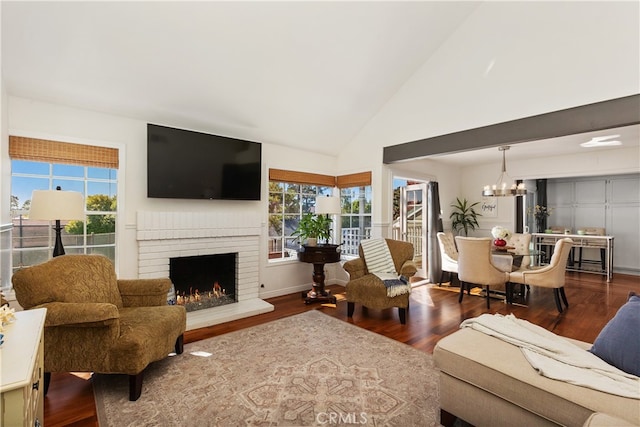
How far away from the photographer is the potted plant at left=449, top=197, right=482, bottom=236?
661cm

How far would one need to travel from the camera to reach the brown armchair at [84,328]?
6.25ft

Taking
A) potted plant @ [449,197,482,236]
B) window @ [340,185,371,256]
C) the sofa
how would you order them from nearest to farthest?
1. the sofa
2. window @ [340,185,371,256]
3. potted plant @ [449,197,482,236]

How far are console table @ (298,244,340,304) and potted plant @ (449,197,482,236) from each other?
3.73 meters

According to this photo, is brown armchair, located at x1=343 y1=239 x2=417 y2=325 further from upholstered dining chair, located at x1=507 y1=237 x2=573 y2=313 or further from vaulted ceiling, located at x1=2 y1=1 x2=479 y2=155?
vaulted ceiling, located at x1=2 y1=1 x2=479 y2=155

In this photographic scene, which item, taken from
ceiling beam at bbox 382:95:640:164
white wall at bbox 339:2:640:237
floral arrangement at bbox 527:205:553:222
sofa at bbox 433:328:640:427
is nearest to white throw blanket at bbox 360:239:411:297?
white wall at bbox 339:2:640:237

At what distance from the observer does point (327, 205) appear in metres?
4.10

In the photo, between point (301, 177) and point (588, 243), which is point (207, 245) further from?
point (588, 243)


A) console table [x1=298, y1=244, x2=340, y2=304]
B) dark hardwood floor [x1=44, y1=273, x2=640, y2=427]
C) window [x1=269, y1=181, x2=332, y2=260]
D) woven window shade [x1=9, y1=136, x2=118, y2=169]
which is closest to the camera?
dark hardwood floor [x1=44, y1=273, x2=640, y2=427]

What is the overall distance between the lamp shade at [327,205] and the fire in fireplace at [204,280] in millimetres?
1336

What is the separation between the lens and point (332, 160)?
522 cm

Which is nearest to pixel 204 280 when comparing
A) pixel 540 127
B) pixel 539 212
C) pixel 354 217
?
pixel 354 217

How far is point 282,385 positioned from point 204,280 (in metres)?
2.23

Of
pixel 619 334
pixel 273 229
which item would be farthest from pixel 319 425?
pixel 273 229

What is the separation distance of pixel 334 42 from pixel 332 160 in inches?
87.8
